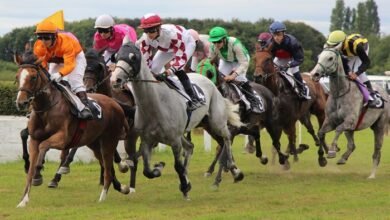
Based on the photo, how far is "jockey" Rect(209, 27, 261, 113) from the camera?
40.3 ft

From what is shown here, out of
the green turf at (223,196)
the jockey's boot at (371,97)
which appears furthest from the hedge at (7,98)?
the jockey's boot at (371,97)

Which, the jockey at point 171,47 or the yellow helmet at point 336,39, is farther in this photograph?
the yellow helmet at point 336,39

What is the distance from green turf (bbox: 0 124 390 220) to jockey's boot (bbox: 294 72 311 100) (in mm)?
1219

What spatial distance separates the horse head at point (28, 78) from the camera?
873 centimetres

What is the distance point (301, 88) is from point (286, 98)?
1.59ft

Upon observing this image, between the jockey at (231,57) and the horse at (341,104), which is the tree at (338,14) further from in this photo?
the horse at (341,104)

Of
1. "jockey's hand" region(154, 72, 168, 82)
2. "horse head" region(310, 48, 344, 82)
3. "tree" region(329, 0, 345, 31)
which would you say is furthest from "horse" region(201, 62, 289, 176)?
Answer: "tree" region(329, 0, 345, 31)

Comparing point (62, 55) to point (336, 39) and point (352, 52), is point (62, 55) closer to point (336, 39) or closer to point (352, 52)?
point (336, 39)

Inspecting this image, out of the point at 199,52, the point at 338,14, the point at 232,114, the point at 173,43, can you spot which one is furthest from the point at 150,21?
the point at 338,14

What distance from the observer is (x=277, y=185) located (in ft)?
38.6

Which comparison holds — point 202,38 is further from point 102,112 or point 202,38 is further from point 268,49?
point 102,112

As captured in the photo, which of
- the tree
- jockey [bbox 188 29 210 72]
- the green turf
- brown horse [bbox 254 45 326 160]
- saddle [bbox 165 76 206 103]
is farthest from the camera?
the tree

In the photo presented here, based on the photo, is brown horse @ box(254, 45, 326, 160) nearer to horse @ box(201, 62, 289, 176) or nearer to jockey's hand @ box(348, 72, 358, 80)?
horse @ box(201, 62, 289, 176)

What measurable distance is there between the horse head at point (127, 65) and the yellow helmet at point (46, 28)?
0.81 m
